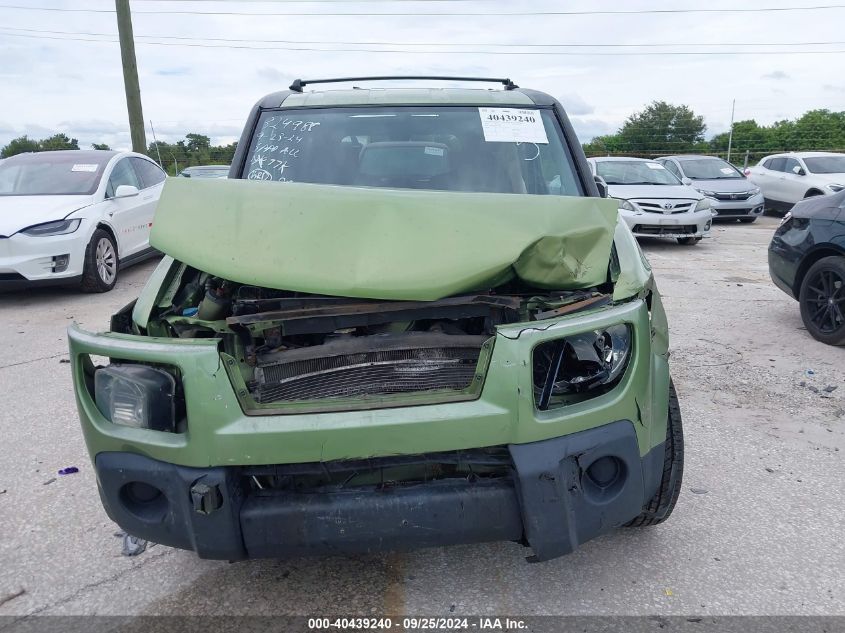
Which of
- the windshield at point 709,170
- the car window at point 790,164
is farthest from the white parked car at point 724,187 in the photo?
the car window at point 790,164

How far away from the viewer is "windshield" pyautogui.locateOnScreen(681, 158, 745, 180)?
15.1 metres

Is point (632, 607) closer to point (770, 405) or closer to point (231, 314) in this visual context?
point (231, 314)

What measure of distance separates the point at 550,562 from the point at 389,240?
1.42 m

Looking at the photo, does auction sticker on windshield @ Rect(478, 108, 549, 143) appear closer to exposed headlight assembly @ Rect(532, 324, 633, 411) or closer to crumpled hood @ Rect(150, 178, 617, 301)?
crumpled hood @ Rect(150, 178, 617, 301)

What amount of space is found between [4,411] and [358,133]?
294 centimetres

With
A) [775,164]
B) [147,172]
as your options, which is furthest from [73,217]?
[775,164]

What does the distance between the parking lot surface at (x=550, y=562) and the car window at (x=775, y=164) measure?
13.0 m

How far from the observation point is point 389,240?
Result: 2.36 metres

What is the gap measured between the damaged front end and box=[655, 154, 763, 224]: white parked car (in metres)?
12.7

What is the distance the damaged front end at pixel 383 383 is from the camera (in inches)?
79.8

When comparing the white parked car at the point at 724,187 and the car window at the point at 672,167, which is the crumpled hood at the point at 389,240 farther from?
the car window at the point at 672,167

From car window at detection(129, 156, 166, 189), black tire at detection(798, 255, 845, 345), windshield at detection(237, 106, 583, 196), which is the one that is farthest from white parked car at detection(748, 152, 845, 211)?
windshield at detection(237, 106, 583, 196)

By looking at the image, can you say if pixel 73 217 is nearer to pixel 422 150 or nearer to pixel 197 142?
pixel 422 150

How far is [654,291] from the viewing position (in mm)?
2697
